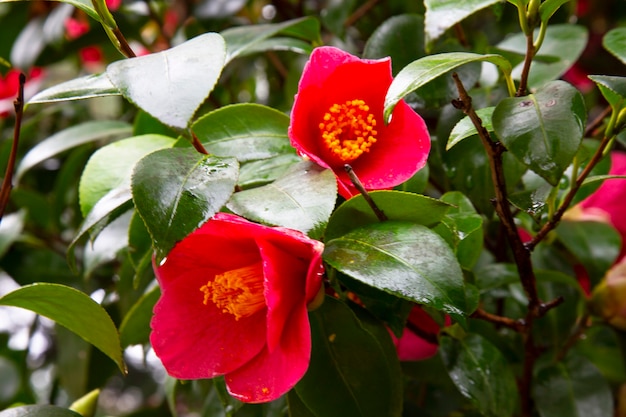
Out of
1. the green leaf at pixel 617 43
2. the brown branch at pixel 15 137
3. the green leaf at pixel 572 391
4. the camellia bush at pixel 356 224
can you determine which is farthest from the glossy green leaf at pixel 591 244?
the brown branch at pixel 15 137

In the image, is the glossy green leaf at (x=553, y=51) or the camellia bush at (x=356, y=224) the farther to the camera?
the glossy green leaf at (x=553, y=51)

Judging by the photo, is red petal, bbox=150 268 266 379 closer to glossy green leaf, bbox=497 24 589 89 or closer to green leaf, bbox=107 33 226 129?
green leaf, bbox=107 33 226 129

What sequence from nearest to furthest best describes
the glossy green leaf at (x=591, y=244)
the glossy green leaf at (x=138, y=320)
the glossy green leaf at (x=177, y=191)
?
the glossy green leaf at (x=177, y=191) < the glossy green leaf at (x=138, y=320) < the glossy green leaf at (x=591, y=244)

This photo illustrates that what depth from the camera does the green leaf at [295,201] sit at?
47 cm

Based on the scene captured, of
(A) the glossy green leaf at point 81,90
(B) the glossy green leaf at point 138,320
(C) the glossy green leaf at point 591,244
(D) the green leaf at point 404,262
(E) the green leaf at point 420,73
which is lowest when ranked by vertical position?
(C) the glossy green leaf at point 591,244


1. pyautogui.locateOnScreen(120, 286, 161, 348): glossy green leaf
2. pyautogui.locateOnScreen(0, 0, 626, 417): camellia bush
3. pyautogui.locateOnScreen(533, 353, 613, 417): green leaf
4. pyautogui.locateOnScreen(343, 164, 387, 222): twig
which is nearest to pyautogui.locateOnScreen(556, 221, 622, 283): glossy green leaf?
pyautogui.locateOnScreen(0, 0, 626, 417): camellia bush

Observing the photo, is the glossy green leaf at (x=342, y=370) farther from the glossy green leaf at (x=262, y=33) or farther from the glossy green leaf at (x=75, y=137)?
the glossy green leaf at (x=75, y=137)

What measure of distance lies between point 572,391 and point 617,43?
0.34 m

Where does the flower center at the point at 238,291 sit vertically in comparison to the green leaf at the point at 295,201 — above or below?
below

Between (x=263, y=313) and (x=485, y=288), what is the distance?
0.24 metres

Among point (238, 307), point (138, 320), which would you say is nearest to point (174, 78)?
point (238, 307)

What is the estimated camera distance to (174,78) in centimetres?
47

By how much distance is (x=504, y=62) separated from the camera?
52cm

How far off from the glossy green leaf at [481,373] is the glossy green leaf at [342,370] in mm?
91
